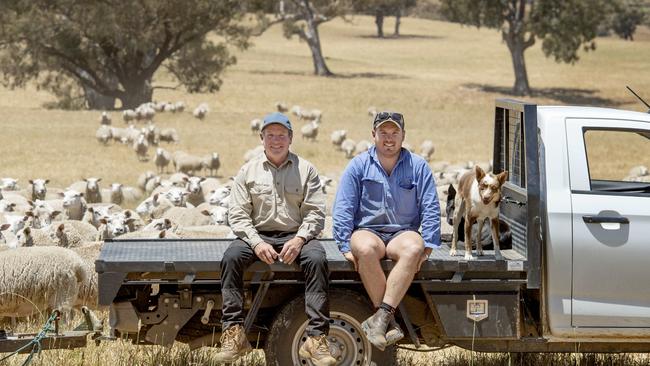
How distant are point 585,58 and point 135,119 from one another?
42.8 m

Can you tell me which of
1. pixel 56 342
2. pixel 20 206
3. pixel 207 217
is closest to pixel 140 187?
pixel 20 206

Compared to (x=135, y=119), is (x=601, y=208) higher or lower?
higher

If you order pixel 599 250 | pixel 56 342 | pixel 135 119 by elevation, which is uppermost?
pixel 599 250

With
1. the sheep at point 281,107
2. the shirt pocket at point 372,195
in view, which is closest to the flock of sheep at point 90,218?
the shirt pocket at point 372,195

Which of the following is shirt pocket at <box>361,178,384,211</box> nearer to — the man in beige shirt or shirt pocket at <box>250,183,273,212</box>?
the man in beige shirt

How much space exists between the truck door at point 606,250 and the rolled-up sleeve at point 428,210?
34.1 inches

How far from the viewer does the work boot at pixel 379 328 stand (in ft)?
20.5

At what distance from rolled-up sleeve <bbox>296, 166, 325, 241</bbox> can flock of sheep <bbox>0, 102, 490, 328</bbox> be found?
11.1ft

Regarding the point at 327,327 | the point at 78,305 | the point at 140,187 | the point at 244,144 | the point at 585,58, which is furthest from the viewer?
the point at 585,58

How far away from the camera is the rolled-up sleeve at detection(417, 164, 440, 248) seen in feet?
21.4

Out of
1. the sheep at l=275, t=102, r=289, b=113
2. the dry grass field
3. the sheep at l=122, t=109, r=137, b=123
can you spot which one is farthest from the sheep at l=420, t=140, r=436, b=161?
the sheep at l=275, t=102, r=289, b=113

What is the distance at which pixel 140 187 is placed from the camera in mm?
23172

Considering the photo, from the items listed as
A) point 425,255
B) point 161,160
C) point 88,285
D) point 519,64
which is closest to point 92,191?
point 161,160

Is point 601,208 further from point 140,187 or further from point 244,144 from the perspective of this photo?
point 244,144
